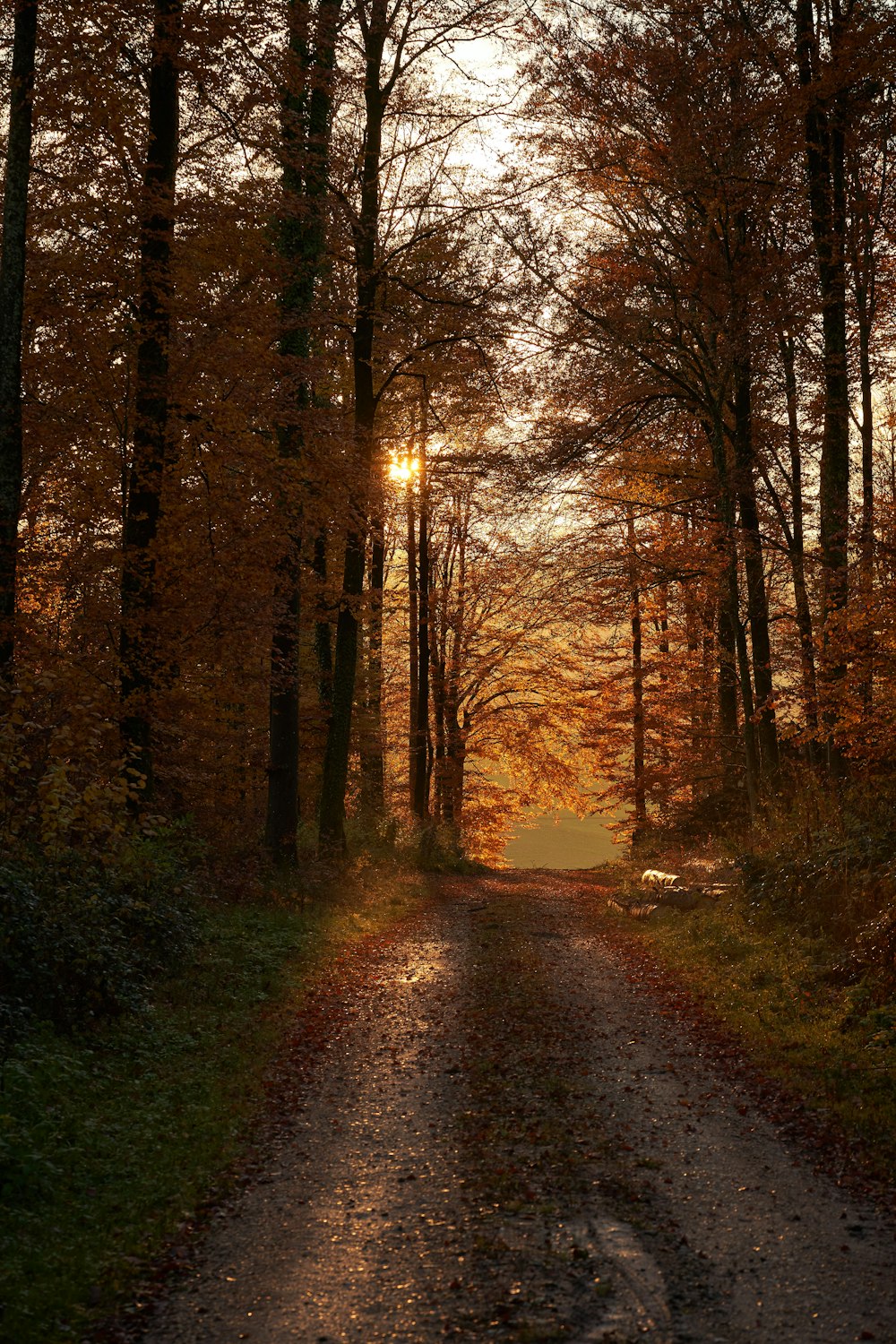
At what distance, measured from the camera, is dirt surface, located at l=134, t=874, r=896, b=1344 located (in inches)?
181

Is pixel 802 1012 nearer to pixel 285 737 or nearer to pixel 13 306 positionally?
pixel 285 737

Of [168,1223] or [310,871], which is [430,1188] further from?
[310,871]

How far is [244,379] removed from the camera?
47.4 ft

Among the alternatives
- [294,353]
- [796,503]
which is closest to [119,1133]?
[294,353]

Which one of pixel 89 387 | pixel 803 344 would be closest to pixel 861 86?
pixel 803 344

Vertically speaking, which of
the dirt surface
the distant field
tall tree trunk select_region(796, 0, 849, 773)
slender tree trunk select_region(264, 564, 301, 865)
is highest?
tall tree trunk select_region(796, 0, 849, 773)

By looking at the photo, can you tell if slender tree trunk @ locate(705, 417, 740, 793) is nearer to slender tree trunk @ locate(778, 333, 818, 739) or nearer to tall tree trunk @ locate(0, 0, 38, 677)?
slender tree trunk @ locate(778, 333, 818, 739)

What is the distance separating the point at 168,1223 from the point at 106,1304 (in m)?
0.80

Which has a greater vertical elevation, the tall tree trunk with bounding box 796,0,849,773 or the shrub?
the tall tree trunk with bounding box 796,0,849,773

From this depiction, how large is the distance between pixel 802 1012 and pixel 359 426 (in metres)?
13.2

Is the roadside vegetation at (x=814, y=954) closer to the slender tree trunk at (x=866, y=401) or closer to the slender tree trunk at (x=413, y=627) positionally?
the slender tree trunk at (x=866, y=401)

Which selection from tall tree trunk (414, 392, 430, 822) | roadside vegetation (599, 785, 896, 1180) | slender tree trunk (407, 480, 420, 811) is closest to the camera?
roadside vegetation (599, 785, 896, 1180)

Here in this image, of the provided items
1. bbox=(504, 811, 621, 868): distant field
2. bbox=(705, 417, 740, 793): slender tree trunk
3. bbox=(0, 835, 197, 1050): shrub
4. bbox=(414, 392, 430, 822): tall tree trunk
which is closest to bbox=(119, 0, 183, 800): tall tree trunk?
bbox=(0, 835, 197, 1050): shrub

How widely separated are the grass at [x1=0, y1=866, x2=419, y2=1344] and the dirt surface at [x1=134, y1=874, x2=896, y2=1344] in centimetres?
36
